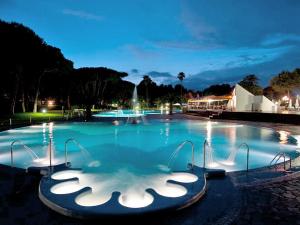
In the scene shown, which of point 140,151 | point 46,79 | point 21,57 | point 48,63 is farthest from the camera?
point 46,79

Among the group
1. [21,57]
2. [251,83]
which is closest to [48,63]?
[21,57]

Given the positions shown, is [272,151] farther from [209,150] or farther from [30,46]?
[30,46]

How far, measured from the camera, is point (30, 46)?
27.1 m

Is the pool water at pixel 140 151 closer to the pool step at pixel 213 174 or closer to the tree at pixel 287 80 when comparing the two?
the pool step at pixel 213 174

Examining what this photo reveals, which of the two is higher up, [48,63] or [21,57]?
[48,63]

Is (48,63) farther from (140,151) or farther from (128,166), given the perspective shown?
(128,166)

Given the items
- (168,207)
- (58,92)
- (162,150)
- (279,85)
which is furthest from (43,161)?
(279,85)

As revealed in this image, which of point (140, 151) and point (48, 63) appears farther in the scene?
point (48, 63)

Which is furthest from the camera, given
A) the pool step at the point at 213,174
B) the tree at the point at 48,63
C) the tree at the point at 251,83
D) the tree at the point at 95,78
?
the tree at the point at 251,83

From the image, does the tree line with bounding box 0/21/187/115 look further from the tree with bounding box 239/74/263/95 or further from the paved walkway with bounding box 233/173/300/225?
the paved walkway with bounding box 233/173/300/225

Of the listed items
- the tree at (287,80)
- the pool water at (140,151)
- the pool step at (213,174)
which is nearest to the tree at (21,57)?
the pool water at (140,151)

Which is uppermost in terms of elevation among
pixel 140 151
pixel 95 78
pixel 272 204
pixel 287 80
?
pixel 95 78

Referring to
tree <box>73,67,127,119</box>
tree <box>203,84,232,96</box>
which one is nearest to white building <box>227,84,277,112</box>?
tree <box>73,67,127,119</box>

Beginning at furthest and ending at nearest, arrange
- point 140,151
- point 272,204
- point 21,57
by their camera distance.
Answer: point 21,57
point 140,151
point 272,204
